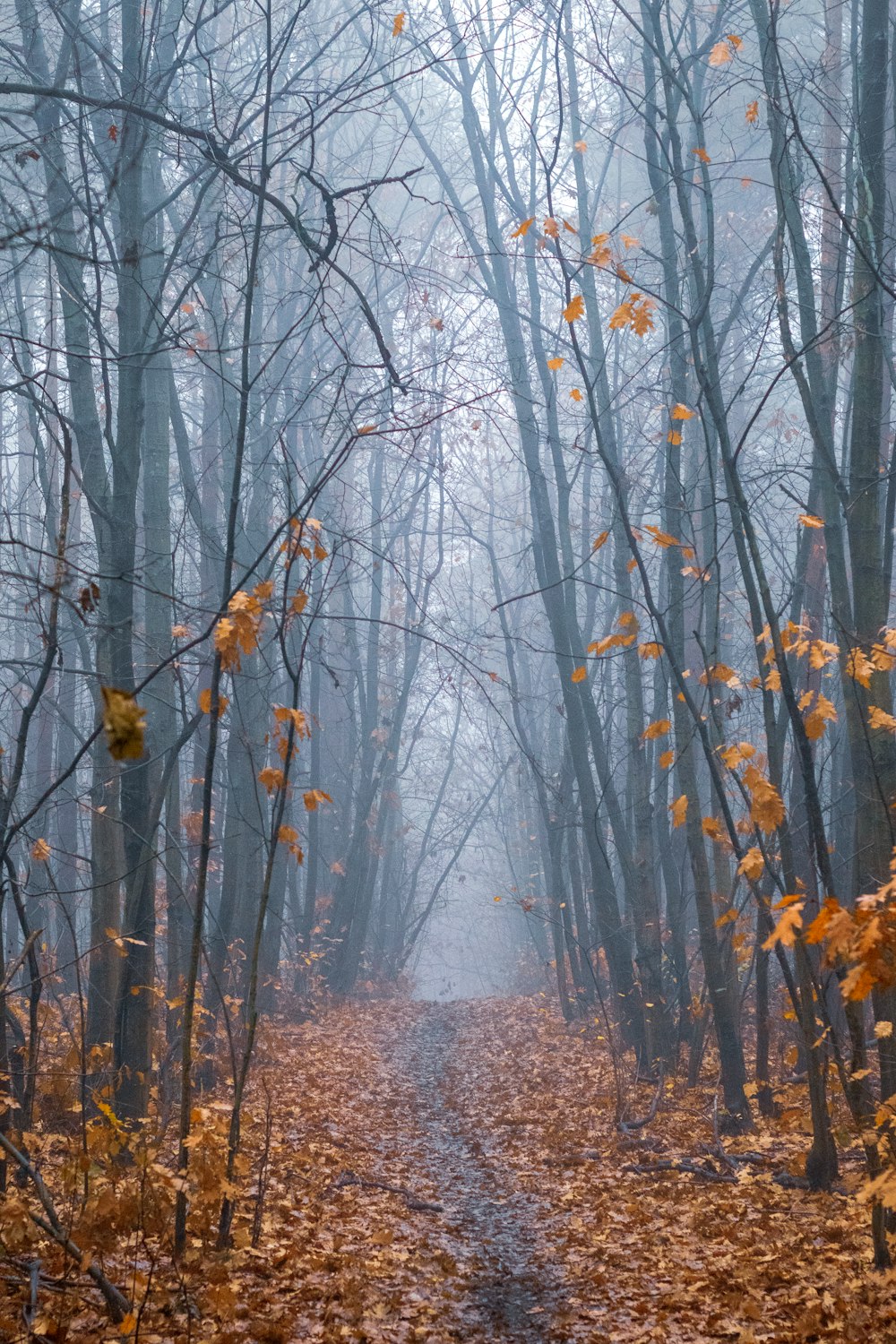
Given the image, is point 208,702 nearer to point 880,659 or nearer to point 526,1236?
point 880,659

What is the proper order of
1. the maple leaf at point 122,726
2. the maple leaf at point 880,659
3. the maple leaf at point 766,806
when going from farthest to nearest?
1. the maple leaf at point 880,659
2. the maple leaf at point 766,806
3. the maple leaf at point 122,726

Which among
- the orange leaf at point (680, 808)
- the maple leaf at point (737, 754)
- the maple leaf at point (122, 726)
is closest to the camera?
the maple leaf at point (122, 726)

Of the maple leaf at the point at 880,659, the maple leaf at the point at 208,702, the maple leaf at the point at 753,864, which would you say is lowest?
the maple leaf at the point at 753,864

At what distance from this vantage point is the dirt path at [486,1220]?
12.5 ft

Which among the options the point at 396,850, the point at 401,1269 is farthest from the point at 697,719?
the point at 396,850

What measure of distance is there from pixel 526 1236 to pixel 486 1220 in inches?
14.0

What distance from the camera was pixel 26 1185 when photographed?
4352 mm

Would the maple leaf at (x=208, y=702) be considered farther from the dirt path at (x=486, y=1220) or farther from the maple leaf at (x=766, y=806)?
the dirt path at (x=486, y=1220)

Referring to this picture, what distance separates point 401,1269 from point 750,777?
253 cm

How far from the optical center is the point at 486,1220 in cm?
509

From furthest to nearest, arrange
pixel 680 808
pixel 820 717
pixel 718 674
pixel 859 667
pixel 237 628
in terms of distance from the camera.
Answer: pixel 680 808
pixel 718 674
pixel 820 717
pixel 859 667
pixel 237 628

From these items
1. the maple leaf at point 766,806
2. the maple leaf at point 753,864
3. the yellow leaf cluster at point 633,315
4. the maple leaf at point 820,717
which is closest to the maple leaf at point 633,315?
the yellow leaf cluster at point 633,315

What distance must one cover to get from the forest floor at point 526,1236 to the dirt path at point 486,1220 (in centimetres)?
1

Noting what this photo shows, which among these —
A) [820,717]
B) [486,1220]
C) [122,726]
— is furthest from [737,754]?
[122,726]
